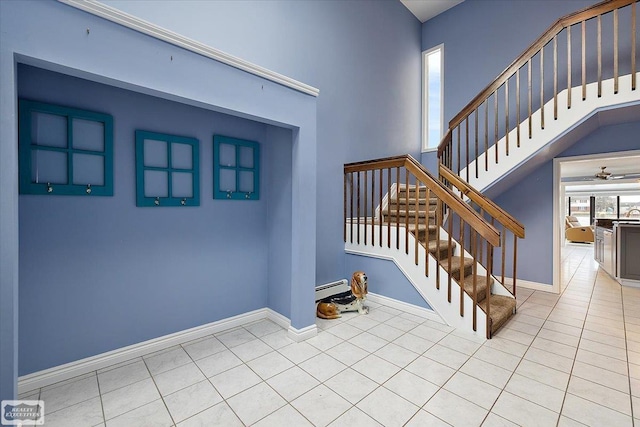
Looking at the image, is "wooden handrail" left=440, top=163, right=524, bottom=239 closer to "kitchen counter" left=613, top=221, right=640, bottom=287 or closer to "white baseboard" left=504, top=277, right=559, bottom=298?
"white baseboard" left=504, top=277, right=559, bottom=298

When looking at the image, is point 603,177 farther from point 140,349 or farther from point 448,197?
point 140,349

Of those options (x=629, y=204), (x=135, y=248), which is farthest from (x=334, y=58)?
(x=629, y=204)

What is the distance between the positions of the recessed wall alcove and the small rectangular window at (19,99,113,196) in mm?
69

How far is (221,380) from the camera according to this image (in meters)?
2.01

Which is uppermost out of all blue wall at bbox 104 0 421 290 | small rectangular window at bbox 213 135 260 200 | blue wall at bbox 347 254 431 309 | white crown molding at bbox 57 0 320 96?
blue wall at bbox 104 0 421 290

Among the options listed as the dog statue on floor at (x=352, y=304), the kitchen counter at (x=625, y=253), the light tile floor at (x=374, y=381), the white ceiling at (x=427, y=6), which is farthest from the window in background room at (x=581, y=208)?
the dog statue on floor at (x=352, y=304)

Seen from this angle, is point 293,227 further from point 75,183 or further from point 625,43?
point 625,43

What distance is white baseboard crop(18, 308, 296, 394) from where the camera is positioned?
1.91 m

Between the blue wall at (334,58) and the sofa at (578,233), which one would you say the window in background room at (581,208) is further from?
the blue wall at (334,58)

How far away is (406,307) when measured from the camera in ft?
10.8

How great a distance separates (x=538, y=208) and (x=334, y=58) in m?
3.92

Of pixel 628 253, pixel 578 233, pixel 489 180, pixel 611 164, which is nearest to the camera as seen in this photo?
pixel 489 180

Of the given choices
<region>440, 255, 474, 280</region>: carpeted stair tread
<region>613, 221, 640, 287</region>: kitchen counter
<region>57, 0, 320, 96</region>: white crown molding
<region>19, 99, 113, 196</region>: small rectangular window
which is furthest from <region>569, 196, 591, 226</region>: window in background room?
<region>19, 99, 113, 196</region>: small rectangular window

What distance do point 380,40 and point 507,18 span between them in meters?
2.19
